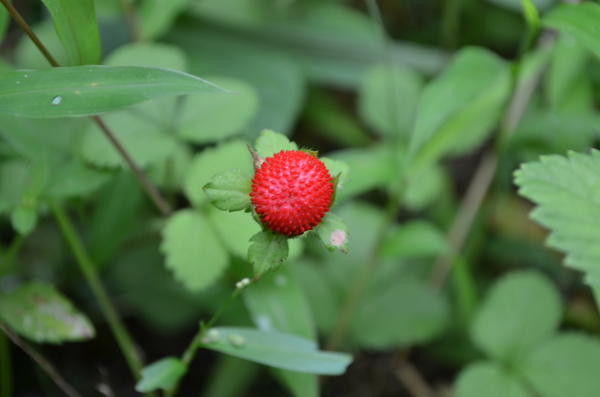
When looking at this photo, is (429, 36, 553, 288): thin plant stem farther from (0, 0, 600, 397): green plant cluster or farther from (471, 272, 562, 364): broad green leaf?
(471, 272, 562, 364): broad green leaf

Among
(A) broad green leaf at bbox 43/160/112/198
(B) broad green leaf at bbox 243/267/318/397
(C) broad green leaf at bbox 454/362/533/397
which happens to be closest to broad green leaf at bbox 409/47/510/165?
(B) broad green leaf at bbox 243/267/318/397

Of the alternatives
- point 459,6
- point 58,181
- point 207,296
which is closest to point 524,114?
point 459,6

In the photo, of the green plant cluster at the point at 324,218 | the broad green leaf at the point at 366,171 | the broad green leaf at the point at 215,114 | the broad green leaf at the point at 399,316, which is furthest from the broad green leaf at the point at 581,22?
the broad green leaf at the point at 399,316

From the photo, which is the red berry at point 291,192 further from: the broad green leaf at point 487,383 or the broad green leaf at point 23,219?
the broad green leaf at point 487,383

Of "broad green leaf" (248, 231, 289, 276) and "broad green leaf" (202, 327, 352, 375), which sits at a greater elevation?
"broad green leaf" (248, 231, 289, 276)

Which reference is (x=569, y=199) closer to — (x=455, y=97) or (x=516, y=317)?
(x=455, y=97)

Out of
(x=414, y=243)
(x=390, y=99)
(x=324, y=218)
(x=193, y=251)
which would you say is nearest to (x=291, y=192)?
(x=324, y=218)
